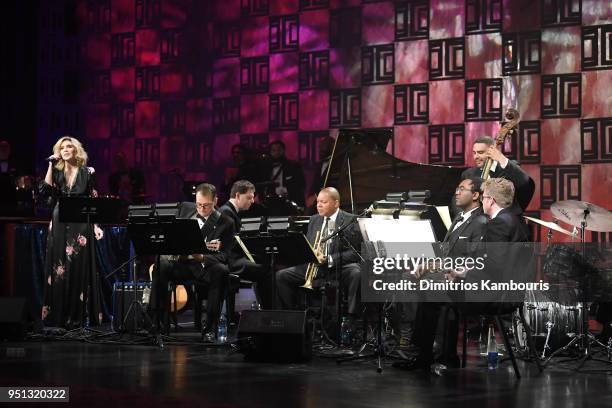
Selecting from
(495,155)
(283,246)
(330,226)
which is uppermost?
(495,155)

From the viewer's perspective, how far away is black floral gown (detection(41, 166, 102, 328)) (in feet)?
27.9

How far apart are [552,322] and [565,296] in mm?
239

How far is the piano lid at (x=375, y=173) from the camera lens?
28.3ft

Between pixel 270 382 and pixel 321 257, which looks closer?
pixel 270 382

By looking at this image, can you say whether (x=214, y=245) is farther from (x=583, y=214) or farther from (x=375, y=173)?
(x=583, y=214)

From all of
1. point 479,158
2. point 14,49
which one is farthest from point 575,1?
point 14,49

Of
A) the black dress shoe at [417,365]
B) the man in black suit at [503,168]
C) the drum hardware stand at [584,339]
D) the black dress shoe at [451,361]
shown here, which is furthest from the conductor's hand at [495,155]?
the black dress shoe at [417,365]

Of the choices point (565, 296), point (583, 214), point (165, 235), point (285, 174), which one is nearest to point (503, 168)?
point (583, 214)

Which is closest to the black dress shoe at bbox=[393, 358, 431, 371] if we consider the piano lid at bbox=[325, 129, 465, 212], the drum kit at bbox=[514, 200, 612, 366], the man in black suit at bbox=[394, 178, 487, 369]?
the man in black suit at bbox=[394, 178, 487, 369]

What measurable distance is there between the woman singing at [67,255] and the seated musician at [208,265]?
745 mm

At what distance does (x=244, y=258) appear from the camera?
28.5ft

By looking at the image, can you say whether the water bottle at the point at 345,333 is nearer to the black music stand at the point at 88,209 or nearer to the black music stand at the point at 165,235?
the black music stand at the point at 165,235

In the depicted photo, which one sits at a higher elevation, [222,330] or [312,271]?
[312,271]

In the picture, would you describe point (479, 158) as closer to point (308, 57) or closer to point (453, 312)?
point (453, 312)
